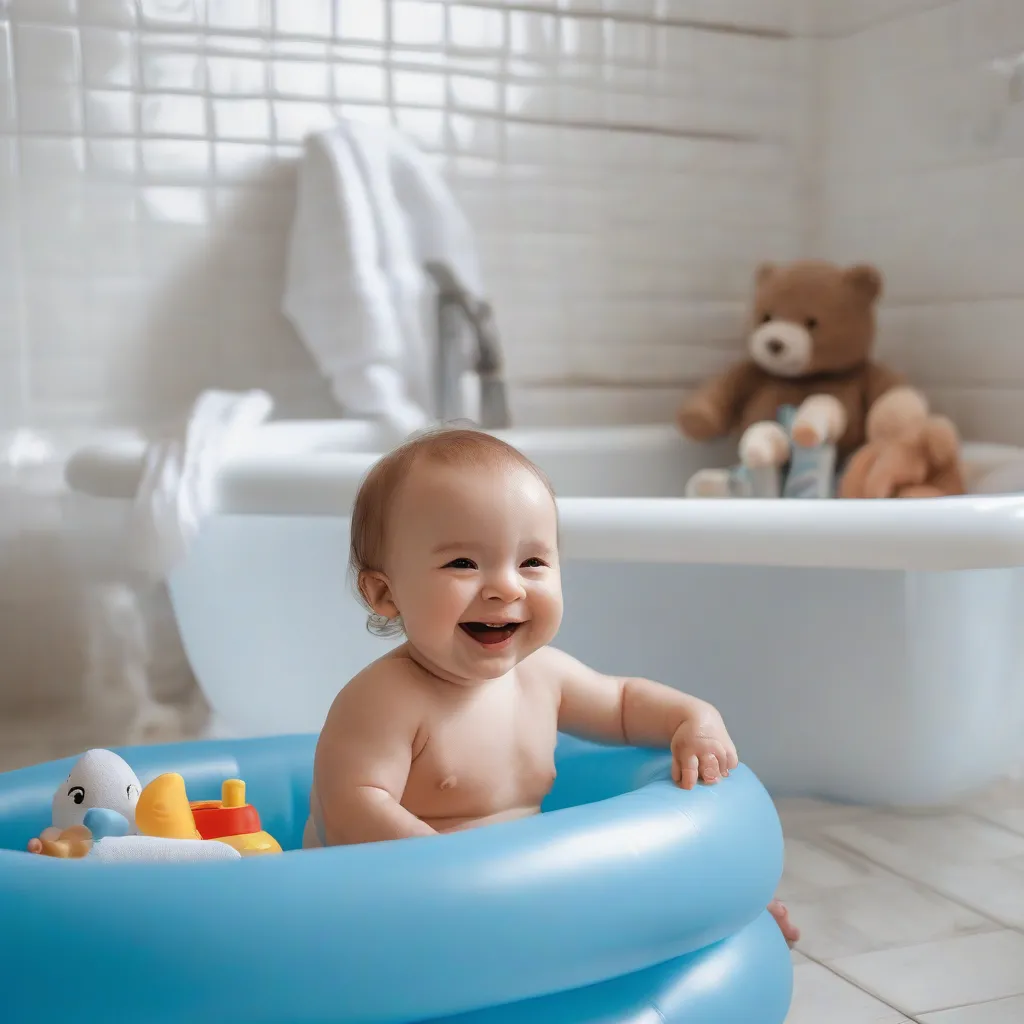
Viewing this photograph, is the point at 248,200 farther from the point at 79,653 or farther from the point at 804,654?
the point at 804,654

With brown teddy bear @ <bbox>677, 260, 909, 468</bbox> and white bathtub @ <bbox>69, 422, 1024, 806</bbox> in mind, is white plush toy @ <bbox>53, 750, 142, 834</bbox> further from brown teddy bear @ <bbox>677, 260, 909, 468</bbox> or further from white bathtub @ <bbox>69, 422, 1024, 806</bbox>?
brown teddy bear @ <bbox>677, 260, 909, 468</bbox>

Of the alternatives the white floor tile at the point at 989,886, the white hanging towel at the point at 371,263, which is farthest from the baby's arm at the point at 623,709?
the white hanging towel at the point at 371,263

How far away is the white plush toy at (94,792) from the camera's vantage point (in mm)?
1085

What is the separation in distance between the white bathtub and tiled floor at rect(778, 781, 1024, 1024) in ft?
0.18

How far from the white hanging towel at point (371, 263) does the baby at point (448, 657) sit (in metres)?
1.17

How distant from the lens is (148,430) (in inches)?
93.3

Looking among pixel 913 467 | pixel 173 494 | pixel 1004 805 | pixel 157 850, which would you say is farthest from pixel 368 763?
pixel 913 467

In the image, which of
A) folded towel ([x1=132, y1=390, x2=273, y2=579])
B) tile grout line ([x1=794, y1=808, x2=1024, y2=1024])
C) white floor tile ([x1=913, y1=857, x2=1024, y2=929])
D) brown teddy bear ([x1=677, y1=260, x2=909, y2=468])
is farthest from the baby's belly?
brown teddy bear ([x1=677, y1=260, x2=909, y2=468])

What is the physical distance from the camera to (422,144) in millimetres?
2516

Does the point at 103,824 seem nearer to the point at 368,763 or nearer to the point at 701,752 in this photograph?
the point at 368,763

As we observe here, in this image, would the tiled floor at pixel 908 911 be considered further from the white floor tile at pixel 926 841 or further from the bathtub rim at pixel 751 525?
the bathtub rim at pixel 751 525

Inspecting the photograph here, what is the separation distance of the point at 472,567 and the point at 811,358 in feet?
4.95

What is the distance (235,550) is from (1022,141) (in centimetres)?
153

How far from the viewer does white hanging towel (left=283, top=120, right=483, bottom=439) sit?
229cm
